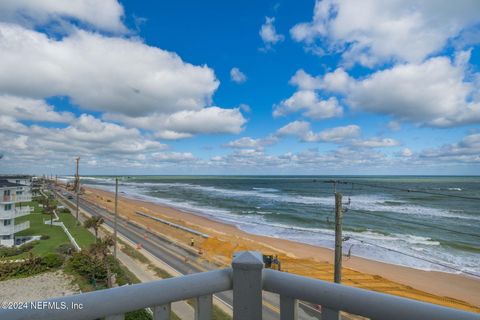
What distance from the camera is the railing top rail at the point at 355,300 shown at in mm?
1587

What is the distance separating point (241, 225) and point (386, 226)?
748 inches

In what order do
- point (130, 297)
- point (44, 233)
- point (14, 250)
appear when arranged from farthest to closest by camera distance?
point (44, 233) < point (14, 250) < point (130, 297)

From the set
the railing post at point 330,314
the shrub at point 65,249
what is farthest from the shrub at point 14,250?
the railing post at point 330,314

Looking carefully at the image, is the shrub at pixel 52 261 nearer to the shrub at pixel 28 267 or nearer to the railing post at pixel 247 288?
the shrub at pixel 28 267

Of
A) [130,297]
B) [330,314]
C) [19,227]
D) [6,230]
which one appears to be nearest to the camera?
[130,297]

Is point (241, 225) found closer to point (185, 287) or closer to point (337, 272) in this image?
point (337, 272)

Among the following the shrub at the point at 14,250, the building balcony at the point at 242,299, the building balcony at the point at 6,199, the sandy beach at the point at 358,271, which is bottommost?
the sandy beach at the point at 358,271

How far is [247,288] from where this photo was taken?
199 centimetres

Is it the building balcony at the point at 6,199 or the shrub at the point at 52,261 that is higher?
the building balcony at the point at 6,199

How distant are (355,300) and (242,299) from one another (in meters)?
0.71

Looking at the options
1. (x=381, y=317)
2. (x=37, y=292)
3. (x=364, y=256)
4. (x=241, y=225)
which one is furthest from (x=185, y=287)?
(x=241, y=225)

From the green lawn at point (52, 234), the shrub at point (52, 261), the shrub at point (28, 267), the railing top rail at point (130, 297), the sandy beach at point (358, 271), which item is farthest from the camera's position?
the green lawn at point (52, 234)

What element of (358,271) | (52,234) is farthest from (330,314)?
(52,234)

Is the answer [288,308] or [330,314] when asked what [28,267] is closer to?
[288,308]
